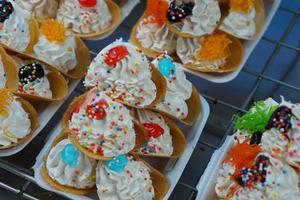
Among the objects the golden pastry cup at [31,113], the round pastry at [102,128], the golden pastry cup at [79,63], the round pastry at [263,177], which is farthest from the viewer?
the golden pastry cup at [79,63]

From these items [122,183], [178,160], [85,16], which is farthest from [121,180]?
[85,16]

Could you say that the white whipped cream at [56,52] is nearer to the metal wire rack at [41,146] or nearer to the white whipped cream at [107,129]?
the metal wire rack at [41,146]

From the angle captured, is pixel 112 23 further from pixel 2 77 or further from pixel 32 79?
pixel 2 77

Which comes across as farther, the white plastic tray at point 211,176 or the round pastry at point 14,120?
the round pastry at point 14,120

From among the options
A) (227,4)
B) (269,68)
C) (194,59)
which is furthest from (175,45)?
(269,68)

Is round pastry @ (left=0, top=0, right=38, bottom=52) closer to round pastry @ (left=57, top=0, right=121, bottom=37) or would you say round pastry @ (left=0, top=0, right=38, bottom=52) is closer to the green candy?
round pastry @ (left=57, top=0, right=121, bottom=37)

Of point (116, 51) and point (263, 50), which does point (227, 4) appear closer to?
point (263, 50)

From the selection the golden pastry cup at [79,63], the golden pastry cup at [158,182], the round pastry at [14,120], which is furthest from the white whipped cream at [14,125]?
the golden pastry cup at [158,182]
